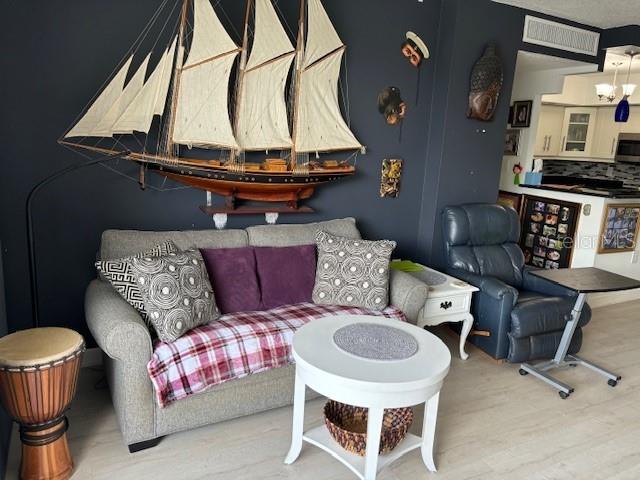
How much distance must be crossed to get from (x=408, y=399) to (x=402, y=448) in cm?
47

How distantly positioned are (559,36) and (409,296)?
2.78m

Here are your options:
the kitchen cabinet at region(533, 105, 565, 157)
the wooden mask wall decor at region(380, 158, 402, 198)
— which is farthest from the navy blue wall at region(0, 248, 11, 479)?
→ the kitchen cabinet at region(533, 105, 565, 157)

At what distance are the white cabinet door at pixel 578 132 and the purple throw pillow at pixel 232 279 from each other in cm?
586

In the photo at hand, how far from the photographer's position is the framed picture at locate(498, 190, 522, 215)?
5.19m

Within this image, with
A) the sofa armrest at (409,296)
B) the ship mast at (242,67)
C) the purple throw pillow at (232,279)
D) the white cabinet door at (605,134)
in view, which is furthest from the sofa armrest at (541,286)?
the white cabinet door at (605,134)

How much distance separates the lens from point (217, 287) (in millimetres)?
2648

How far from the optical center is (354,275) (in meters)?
2.84

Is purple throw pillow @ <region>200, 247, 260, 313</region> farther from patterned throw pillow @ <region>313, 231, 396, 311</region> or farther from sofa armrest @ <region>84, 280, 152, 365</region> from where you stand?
sofa armrest @ <region>84, 280, 152, 365</region>

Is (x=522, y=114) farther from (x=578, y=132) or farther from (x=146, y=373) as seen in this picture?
(x=146, y=373)

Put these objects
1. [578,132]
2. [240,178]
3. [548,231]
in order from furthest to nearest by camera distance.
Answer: [578,132] → [548,231] → [240,178]

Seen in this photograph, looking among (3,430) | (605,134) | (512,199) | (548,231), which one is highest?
(605,134)

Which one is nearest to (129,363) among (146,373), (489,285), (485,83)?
(146,373)

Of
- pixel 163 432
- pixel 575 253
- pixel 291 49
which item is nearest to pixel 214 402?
pixel 163 432

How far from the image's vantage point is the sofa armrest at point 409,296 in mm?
2863
